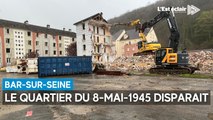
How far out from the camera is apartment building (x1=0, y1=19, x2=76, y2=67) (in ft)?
182

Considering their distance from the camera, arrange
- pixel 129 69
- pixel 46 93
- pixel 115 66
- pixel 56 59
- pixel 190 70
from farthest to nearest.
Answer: pixel 115 66 < pixel 129 69 < pixel 56 59 < pixel 190 70 < pixel 46 93

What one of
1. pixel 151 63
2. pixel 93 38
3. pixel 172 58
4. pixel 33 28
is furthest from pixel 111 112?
pixel 33 28

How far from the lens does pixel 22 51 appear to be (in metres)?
59.7

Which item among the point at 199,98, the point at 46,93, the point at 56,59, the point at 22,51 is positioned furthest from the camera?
the point at 22,51

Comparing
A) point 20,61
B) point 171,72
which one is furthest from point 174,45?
point 20,61

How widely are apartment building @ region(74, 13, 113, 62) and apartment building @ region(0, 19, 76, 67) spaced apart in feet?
50.2

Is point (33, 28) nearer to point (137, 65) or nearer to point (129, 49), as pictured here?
point (129, 49)

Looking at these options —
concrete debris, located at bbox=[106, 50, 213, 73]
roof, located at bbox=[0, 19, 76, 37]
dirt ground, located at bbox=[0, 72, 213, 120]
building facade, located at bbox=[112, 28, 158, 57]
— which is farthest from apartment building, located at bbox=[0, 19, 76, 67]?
dirt ground, located at bbox=[0, 72, 213, 120]

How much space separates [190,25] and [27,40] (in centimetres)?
5575

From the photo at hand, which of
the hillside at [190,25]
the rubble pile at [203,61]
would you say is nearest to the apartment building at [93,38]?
the rubble pile at [203,61]

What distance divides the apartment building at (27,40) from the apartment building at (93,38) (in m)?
15.3

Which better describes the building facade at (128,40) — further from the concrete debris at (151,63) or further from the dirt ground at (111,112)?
the dirt ground at (111,112)

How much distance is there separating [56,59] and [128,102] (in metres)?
17.4

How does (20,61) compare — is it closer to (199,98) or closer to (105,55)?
(105,55)
